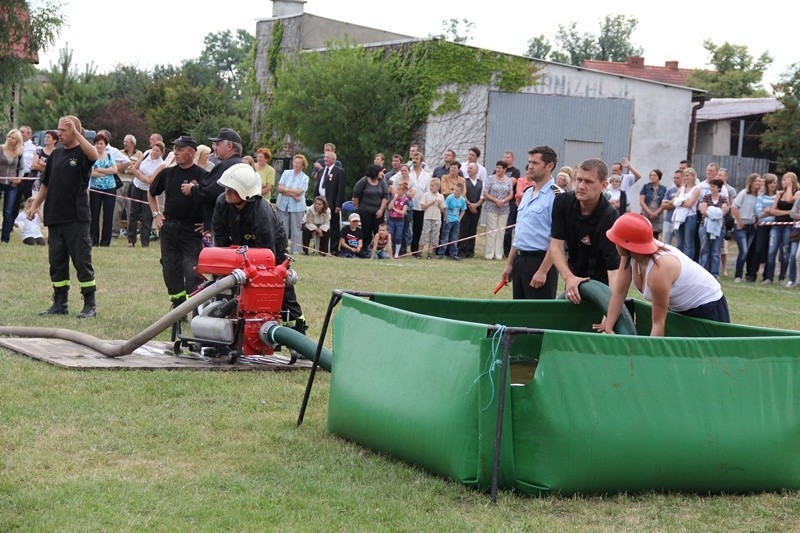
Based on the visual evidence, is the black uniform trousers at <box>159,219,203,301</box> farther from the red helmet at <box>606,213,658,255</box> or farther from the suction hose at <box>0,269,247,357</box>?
the red helmet at <box>606,213,658,255</box>

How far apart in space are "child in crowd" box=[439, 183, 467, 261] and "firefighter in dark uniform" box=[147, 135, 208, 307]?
11.3 meters

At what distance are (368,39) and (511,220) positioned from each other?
21158 millimetres

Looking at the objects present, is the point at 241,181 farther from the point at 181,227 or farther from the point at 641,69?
the point at 641,69

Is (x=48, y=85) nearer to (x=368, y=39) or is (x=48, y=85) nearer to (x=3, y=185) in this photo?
(x=368, y=39)

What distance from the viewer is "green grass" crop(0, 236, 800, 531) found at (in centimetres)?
529

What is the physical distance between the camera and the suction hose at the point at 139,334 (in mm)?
8781

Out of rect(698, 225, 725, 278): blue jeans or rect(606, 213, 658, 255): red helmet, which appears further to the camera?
rect(698, 225, 725, 278): blue jeans

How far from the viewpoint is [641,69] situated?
206 feet

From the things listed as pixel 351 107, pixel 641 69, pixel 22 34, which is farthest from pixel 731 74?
pixel 22 34

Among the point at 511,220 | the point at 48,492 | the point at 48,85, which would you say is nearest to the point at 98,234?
the point at 511,220

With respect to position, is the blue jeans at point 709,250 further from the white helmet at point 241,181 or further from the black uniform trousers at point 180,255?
the white helmet at point 241,181

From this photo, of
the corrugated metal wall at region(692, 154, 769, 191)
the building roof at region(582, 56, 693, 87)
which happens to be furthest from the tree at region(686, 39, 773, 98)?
the corrugated metal wall at region(692, 154, 769, 191)

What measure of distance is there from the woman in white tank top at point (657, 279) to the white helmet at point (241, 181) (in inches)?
129

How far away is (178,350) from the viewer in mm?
9703
